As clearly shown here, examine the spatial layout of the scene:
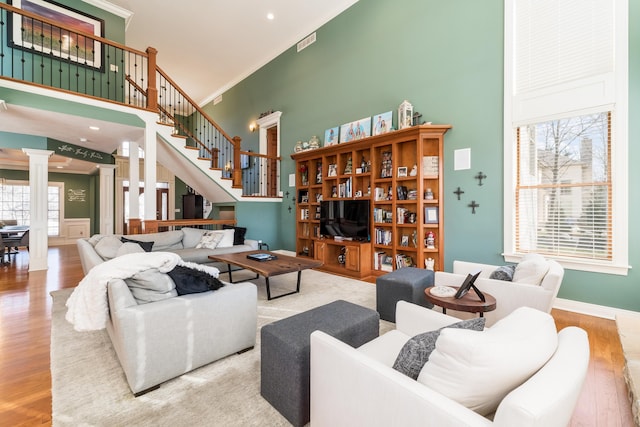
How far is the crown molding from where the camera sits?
5699 mm

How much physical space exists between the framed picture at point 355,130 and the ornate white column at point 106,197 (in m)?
7.08

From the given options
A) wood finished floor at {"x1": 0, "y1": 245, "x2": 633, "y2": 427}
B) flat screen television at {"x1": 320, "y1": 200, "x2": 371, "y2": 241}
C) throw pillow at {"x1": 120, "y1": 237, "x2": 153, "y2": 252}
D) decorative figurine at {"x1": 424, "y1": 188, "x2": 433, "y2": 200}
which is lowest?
wood finished floor at {"x1": 0, "y1": 245, "x2": 633, "y2": 427}

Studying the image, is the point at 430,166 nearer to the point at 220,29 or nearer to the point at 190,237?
the point at 190,237

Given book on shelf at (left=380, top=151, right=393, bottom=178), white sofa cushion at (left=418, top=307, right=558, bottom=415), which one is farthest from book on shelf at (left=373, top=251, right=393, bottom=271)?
white sofa cushion at (left=418, top=307, right=558, bottom=415)

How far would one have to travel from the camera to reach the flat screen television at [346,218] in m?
5.03

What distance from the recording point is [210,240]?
5.21 metres

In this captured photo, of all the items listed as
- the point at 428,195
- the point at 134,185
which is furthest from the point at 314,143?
the point at 134,185

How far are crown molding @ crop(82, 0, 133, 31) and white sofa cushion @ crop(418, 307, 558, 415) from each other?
8.13m

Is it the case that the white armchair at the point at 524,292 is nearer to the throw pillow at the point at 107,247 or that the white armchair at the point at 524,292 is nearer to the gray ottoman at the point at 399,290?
the gray ottoman at the point at 399,290

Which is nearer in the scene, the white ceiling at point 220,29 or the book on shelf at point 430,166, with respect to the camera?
the book on shelf at point 430,166

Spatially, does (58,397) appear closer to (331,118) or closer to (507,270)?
(507,270)

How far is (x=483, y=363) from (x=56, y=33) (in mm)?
7936

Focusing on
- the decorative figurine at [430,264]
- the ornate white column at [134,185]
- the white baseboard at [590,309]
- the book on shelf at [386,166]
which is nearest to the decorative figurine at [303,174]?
the book on shelf at [386,166]

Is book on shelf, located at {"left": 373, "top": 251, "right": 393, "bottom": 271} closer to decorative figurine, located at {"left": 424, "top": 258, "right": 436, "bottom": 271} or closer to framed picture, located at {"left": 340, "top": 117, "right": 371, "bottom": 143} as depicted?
decorative figurine, located at {"left": 424, "top": 258, "right": 436, "bottom": 271}
